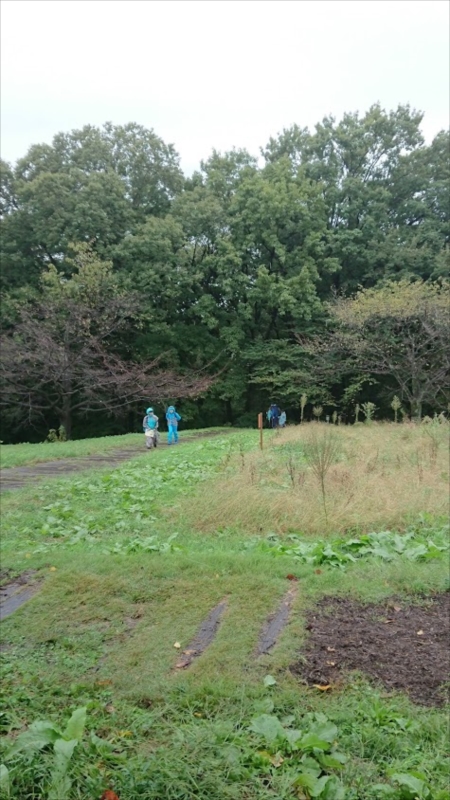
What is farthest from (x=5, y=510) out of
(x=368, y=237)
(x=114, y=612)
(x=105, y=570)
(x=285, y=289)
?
(x=368, y=237)

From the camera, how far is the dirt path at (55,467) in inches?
360

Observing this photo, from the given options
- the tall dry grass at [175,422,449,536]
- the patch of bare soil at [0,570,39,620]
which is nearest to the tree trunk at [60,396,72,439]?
the tall dry grass at [175,422,449,536]

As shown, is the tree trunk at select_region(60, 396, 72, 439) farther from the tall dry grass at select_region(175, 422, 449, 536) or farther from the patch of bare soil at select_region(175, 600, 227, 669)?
the patch of bare soil at select_region(175, 600, 227, 669)

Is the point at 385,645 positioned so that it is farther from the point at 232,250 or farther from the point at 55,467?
the point at 232,250

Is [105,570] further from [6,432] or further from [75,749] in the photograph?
[6,432]

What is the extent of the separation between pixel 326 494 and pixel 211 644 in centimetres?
373

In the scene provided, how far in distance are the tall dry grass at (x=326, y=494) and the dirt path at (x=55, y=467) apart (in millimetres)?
3334

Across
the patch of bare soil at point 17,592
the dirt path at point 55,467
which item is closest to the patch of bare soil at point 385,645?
the patch of bare soil at point 17,592

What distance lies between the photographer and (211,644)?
325 centimetres

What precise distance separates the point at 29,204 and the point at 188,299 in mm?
8899

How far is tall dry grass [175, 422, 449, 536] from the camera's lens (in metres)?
5.96

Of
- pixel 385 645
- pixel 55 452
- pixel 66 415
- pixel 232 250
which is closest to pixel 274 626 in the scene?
pixel 385 645

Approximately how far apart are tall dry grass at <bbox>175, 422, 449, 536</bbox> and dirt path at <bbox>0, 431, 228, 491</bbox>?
3.33 metres

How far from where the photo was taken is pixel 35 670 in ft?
9.70
